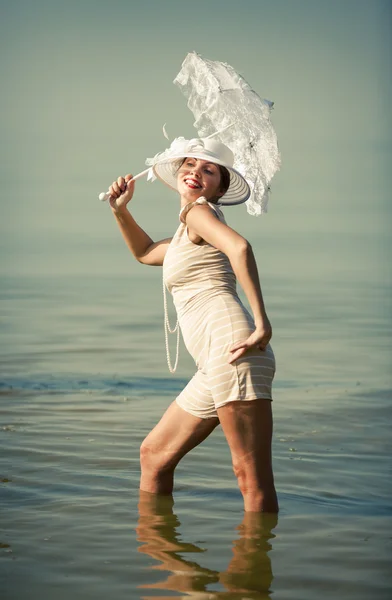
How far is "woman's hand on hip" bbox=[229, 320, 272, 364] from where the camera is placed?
161 inches

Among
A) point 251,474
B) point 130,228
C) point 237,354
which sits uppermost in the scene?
point 130,228

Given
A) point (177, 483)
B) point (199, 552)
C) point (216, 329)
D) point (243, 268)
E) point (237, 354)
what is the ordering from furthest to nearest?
point (177, 483)
point (199, 552)
point (216, 329)
point (237, 354)
point (243, 268)

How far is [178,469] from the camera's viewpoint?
5914 mm

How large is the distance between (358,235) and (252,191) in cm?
1685

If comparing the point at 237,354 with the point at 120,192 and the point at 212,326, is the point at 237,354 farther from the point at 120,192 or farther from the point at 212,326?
the point at 120,192

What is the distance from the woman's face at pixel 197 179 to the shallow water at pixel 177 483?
4.44ft

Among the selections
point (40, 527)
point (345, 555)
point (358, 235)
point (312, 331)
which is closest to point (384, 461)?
point (345, 555)

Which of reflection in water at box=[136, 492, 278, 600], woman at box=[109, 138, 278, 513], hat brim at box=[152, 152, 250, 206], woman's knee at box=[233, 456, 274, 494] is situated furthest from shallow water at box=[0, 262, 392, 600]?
hat brim at box=[152, 152, 250, 206]

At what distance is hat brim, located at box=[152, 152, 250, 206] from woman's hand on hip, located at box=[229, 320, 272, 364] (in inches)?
31.6

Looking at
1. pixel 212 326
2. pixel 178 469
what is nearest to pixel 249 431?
pixel 212 326

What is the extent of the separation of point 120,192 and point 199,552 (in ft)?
5.35

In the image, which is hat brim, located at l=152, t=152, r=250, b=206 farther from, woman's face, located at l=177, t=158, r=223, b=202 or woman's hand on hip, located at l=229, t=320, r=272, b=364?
woman's hand on hip, located at l=229, t=320, r=272, b=364

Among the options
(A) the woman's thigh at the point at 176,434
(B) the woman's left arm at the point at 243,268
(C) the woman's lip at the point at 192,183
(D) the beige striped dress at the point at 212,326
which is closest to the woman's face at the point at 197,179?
(C) the woman's lip at the point at 192,183

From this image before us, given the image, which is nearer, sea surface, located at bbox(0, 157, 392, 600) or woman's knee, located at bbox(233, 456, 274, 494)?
sea surface, located at bbox(0, 157, 392, 600)
